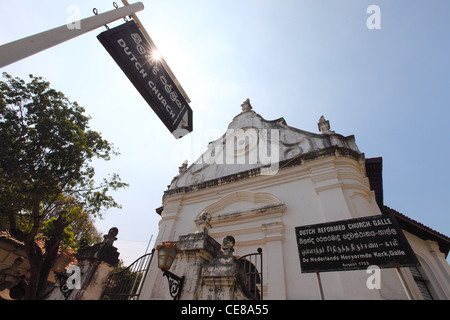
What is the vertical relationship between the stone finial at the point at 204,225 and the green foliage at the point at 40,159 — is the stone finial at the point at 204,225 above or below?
below

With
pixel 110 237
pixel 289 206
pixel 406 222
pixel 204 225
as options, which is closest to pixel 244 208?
pixel 289 206

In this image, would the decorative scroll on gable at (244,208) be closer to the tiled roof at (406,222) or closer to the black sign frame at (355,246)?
the black sign frame at (355,246)

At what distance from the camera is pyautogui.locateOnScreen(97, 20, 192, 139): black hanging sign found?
10.9 ft

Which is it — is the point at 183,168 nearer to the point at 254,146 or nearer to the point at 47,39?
the point at 254,146

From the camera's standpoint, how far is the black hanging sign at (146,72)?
131 inches

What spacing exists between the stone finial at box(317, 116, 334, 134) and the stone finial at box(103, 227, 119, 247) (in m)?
8.13

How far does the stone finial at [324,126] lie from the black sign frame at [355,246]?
5.89 m

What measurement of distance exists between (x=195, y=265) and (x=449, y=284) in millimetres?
9605

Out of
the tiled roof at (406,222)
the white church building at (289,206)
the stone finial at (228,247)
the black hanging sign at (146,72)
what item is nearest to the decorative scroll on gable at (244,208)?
the white church building at (289,206)

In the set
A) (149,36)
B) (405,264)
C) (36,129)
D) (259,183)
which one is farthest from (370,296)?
(36,129)

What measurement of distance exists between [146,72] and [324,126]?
7740 millimetres

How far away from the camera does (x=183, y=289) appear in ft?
10.9

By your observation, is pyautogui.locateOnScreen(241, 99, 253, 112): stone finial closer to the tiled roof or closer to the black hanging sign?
the tiled roof
